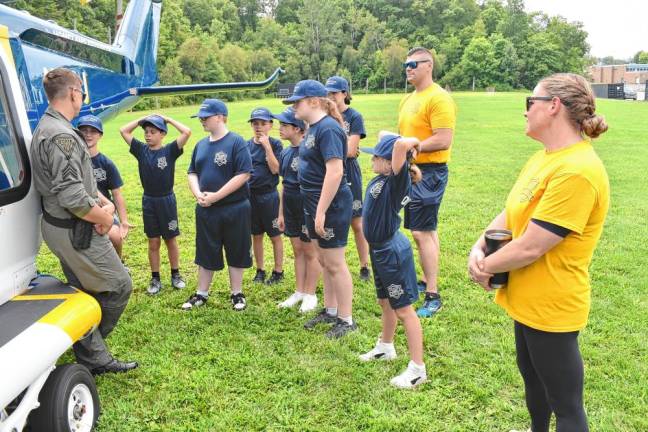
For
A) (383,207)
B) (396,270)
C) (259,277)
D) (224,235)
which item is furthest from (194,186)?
(396,270)

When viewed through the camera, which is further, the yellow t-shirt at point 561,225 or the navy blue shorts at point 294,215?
the navy blue shorts at point 294,215

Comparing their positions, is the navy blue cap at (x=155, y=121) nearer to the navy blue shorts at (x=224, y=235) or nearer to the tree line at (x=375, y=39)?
the navy blue shorts at (x=224, y=235)

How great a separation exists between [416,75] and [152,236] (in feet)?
9.86

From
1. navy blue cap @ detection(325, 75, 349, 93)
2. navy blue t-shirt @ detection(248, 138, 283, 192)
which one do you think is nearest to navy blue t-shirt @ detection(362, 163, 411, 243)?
navy blue cap @ detection(325, 75, 349, 93)

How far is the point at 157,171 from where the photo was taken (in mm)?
4949

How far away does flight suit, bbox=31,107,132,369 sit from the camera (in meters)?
2.85

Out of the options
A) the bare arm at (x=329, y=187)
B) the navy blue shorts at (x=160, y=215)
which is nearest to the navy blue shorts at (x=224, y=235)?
the navy blue shorts at (x=160, y=215)

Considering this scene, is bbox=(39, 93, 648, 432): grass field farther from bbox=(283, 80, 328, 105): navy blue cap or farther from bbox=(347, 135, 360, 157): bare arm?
bbox=(283, 80, 328, 105): navy blue cap

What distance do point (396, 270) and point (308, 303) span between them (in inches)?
62.6

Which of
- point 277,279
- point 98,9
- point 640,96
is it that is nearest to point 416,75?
point 277,279

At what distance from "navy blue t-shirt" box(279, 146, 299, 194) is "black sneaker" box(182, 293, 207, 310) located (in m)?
1.31

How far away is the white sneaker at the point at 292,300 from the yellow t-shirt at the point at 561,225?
275cm

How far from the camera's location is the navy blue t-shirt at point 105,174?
15.9 feet

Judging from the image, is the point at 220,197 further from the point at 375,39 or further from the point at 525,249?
the point at 375,39
